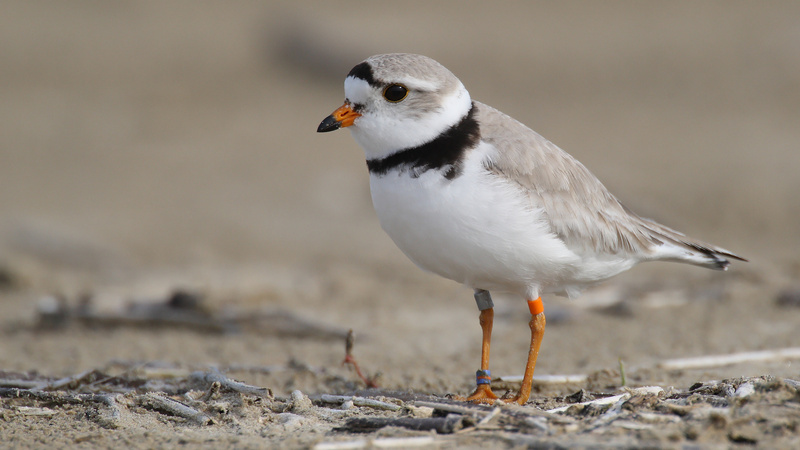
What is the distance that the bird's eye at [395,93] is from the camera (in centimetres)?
418

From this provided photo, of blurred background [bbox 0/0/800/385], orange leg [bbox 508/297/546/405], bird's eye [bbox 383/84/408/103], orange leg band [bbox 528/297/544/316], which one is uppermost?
blurred background [bbox 0/0/800/385]

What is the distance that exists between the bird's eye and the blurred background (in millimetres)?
2023

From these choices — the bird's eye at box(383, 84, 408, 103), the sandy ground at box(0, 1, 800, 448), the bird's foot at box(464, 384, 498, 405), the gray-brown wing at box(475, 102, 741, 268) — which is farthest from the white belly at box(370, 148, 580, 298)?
the sandy ground at box(0, 1, 800, 448)

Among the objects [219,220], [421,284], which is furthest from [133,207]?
[421,284]

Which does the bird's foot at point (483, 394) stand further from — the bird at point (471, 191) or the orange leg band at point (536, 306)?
the orange leg band at point (536, 306)

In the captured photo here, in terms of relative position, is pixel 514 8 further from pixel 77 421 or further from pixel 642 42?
pixel 77 421

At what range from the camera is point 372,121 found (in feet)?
13.7

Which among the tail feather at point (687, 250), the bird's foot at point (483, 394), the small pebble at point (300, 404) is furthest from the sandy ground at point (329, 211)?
the tail feather at point (687, 250)

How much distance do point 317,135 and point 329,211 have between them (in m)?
3.35

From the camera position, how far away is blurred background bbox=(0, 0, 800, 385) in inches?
321

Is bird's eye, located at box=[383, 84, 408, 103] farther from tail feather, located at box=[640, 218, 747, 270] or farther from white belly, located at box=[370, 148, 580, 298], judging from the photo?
tail feather, located at box=[640, 218, 747, 270]

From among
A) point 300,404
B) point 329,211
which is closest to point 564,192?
point 300,404

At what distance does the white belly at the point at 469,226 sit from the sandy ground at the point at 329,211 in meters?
0.71

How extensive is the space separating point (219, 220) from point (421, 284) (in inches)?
126
